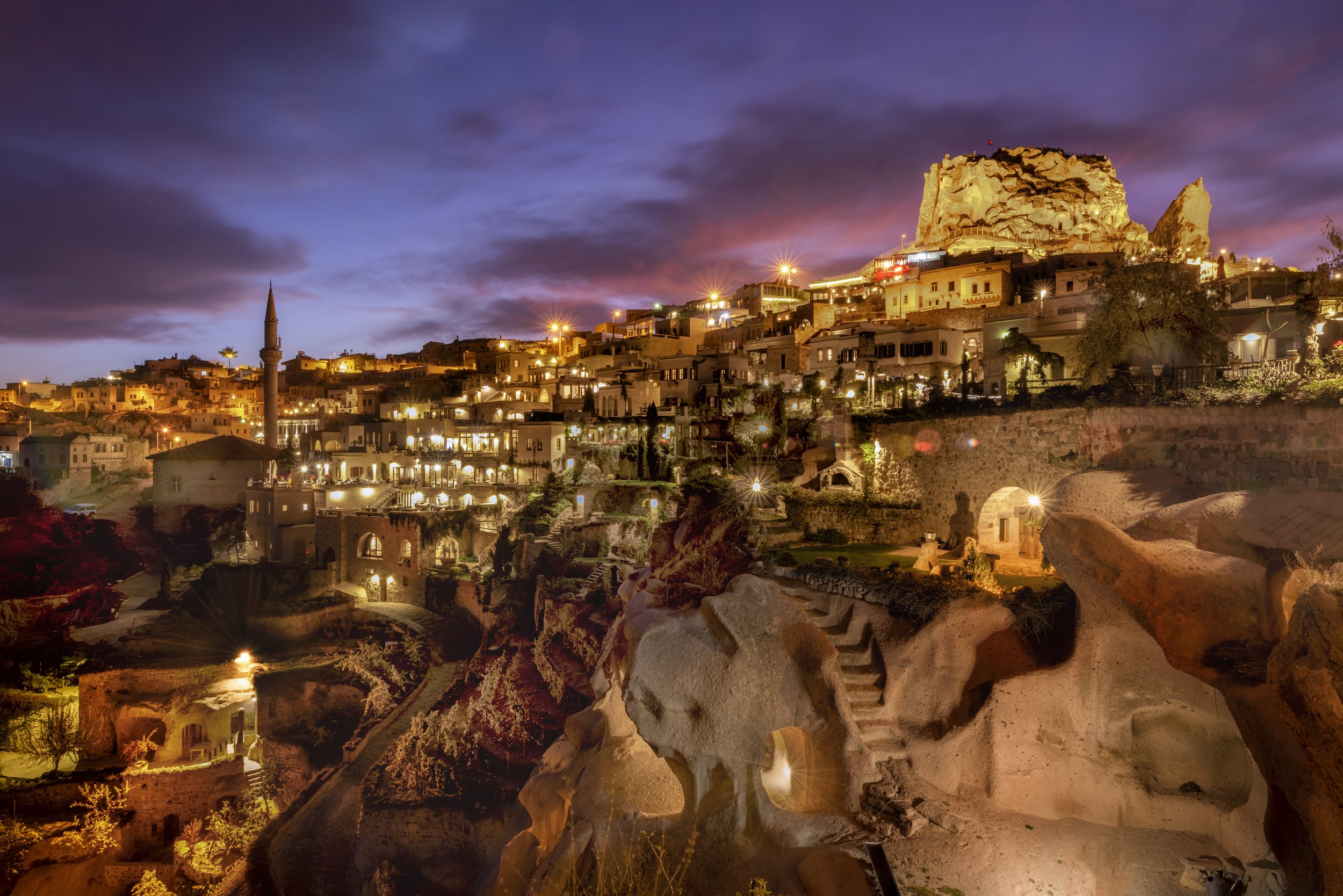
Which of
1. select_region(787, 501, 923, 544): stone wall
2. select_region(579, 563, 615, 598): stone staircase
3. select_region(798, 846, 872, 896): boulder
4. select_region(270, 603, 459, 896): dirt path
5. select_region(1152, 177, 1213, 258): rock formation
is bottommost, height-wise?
select_region(270, 603, 459, 896): dirt path

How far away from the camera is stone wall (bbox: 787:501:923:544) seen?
21.8m

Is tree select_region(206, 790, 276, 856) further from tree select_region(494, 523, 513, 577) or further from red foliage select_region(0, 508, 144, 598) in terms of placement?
red foliage select_region(0, 508, 144, 598)

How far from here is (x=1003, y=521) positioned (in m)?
19.8

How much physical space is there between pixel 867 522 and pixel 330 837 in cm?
2042

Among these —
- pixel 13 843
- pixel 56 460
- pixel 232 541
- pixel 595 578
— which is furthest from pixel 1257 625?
pixel 56 460

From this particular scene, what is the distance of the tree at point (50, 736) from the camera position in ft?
83.3

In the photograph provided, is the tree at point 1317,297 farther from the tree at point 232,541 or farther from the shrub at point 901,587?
the tree at point 232,541

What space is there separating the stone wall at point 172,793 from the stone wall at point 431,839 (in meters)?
6.46

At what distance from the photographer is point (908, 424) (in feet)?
75.6

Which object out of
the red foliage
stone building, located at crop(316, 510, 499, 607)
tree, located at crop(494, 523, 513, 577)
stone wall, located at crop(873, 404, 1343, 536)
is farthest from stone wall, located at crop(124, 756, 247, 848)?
stone wall, located at crop(873, 404, 1343, 536)

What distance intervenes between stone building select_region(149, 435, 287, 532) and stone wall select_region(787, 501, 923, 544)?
4031 cm

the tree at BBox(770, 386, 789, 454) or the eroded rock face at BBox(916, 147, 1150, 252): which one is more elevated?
the eroded rock face at BBox(916, 147, 1150, 252)

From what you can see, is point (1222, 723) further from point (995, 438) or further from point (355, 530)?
point (355, 530)

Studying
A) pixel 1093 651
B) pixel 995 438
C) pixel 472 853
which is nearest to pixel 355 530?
pixel 472 853
